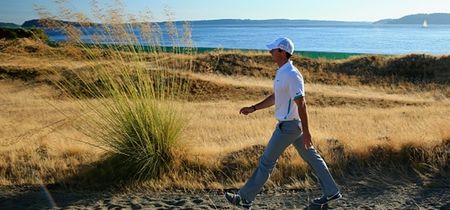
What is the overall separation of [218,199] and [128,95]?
1.82m

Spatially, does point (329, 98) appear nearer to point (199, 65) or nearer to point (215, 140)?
point (199, 65)

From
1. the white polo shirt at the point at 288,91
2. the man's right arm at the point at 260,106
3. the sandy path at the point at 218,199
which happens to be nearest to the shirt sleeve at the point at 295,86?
the white polo shirt at the point at 288,91

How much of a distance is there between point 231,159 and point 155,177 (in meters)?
0.94

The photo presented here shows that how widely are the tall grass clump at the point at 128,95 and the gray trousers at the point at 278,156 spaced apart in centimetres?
161

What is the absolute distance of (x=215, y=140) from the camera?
908 centimetres

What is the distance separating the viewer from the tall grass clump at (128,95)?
612 cm

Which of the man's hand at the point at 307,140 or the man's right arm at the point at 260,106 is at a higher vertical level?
the man's right arm at the point at 260,106

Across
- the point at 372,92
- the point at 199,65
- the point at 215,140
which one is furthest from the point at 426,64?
the point at 215,140

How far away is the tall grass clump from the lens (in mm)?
6125

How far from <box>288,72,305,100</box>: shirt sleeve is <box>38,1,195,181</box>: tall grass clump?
2129mm

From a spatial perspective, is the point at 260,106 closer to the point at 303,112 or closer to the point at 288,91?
the point at 288,91

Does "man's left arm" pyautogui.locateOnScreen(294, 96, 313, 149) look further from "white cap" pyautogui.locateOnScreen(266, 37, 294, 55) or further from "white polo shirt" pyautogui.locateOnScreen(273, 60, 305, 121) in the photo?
"white cap" pyautogui.locateOnScreen(266, 37, 294, 55)

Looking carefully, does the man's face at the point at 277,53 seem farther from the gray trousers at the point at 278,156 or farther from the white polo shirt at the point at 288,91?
the gray trousers at the point at 278,156

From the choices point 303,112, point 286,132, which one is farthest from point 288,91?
point 286,132
